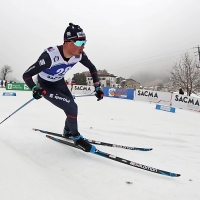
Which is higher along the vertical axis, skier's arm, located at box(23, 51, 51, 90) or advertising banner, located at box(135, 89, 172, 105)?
skier's arm, located at box(23, 51, 51, 90)

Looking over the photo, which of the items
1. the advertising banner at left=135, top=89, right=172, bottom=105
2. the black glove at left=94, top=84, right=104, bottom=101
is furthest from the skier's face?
the advertising banner at left=135, top=89, right=172, bottom=105

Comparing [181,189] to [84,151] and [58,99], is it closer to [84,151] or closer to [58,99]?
[84,151]

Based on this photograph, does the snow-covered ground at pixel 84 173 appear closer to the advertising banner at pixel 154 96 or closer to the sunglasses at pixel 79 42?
the sunglasses at pixel 79 42

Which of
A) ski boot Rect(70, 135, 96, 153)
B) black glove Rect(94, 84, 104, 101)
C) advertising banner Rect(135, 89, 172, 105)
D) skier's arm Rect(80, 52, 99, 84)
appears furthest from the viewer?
advertising banner Rect(135, 89, 172, 105)

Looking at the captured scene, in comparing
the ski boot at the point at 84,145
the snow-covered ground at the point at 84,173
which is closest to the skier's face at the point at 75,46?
the ski boot at the point at 84,145

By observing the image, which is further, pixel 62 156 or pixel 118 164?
pixel 62 156

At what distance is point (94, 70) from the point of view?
4.12 metres

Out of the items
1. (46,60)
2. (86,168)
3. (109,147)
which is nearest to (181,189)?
(86,168)

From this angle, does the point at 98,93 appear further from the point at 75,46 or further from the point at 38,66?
the point at 38,66

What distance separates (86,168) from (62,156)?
1.79 ft

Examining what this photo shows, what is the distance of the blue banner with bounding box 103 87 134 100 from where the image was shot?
1958cm

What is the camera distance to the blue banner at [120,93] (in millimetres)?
19578

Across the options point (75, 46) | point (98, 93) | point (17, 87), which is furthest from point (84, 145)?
point (17, 87)

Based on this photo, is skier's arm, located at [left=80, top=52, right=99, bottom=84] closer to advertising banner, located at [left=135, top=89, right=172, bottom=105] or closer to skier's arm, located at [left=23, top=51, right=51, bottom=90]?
skier's arm, located at [left=23, top=51, right=51, bottom=90]
